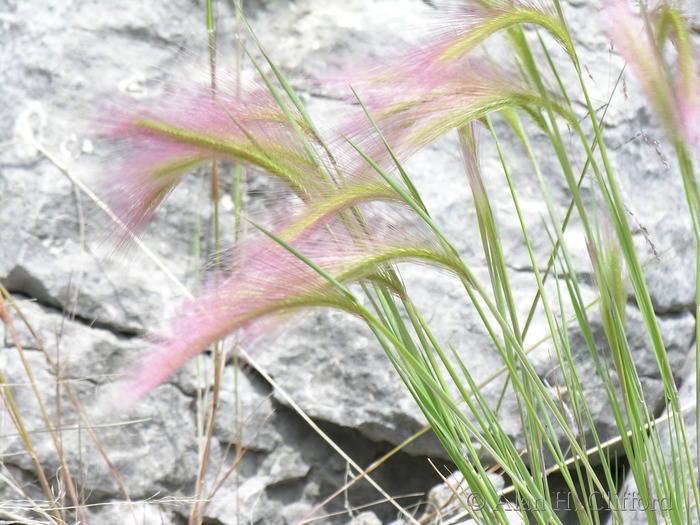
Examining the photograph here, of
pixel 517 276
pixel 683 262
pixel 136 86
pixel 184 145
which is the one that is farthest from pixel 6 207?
pixel 683 262

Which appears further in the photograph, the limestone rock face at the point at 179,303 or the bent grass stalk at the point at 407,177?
the limestone rock face at the point at 179,303

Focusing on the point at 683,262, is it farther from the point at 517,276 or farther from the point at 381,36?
the point at 381,36

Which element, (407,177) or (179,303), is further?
(179,303)

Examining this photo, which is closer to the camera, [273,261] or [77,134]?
[273,261]

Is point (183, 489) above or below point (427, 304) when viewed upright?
below

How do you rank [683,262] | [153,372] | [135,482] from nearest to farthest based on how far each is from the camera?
→ [153,372] → [135,482] → [683,262]

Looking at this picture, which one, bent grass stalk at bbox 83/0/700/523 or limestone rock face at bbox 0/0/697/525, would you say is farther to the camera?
limestone rock face at bbox 0/0/697/525

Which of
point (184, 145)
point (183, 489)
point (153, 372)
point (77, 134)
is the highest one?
point (77, 134)

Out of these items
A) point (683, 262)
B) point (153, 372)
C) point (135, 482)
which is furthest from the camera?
point (683, 262)
